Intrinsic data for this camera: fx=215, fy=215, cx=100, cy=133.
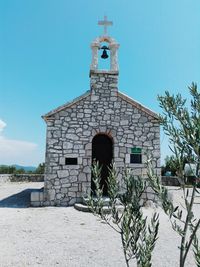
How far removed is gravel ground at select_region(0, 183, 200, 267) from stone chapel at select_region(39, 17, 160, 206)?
1.33 meters

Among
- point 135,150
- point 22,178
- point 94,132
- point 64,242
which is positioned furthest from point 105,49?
point 22,178

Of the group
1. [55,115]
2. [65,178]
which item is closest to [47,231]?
[65,178]

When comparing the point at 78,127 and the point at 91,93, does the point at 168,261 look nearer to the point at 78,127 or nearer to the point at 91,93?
the point at 78,127

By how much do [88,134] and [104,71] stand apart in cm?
272

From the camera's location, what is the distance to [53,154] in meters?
8.13

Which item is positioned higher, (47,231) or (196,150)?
(196,150)


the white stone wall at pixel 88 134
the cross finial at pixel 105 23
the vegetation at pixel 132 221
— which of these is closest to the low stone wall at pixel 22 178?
the white stone wall at pixel 88 134

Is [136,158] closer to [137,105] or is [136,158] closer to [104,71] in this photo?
[137,105]

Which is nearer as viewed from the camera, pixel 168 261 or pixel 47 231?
pixel 168 261

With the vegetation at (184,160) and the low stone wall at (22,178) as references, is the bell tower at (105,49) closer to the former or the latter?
the vegetation at (184,160)

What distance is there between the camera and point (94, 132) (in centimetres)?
854

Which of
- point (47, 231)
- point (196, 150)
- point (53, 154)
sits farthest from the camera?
point (53, 154)

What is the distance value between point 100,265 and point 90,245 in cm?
93

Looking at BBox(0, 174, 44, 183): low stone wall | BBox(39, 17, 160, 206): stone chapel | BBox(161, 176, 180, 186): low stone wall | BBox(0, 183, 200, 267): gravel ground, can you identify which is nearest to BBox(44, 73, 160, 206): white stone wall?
BBox(39, 17, 160, 206): stone chapel
